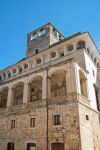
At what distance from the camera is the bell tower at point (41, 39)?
3005 centimetres

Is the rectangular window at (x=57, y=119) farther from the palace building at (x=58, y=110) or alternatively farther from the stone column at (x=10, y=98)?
the stone column at (x=10, y=98)

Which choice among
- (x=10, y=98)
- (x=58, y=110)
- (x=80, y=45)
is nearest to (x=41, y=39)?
(x=80, y=45)

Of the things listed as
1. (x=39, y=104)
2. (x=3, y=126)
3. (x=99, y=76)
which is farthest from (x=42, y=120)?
(x=99, y=76)

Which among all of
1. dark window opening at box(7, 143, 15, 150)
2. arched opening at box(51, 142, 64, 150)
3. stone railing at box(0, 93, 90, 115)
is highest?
stone railing at box(0, 93, 90, 115)

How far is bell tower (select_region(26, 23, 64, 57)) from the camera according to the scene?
98.6 ft

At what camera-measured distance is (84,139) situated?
13.5 m

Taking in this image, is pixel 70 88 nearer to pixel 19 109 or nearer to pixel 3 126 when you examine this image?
pixel 19 109

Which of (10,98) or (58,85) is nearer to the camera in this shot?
(10,98)

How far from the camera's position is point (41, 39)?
31.4 meters

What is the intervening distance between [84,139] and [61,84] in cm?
958

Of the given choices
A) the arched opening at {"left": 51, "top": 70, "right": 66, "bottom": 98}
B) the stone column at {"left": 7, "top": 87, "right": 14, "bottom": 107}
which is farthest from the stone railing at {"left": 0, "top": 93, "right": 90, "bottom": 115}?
the arched opening at {"left": 51, "top": 70, "right": 66, "bottom": 98}

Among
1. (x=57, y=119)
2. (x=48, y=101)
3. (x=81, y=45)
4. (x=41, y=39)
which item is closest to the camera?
(x=57, y=119)

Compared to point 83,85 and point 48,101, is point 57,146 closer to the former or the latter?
point 48,101

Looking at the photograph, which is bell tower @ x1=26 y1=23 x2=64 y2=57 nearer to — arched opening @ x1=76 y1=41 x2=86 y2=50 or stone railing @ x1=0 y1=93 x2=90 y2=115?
arched opening @ x1=76 y1=41 x2=86 y2=50
